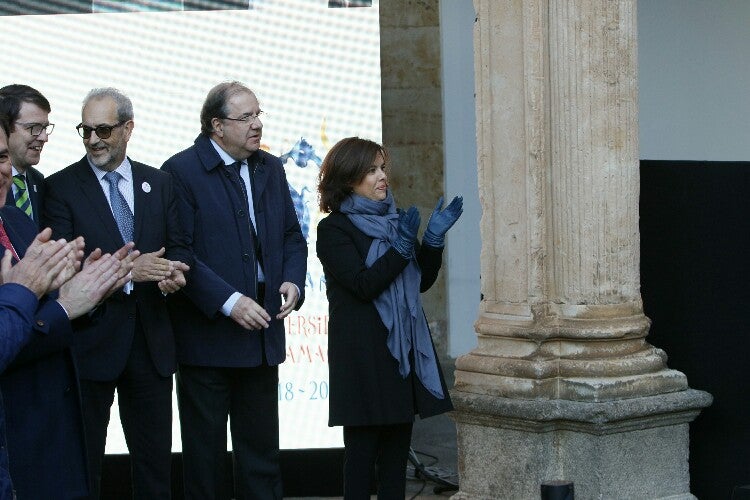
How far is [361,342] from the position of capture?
16.8 feet

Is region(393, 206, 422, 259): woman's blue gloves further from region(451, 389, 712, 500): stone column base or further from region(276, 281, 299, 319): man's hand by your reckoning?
region(451, 389, 712, 500): stone column base

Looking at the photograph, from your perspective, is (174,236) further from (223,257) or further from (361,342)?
(361,342)

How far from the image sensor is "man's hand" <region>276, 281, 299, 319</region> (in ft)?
17.0

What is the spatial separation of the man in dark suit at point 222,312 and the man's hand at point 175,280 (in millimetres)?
197

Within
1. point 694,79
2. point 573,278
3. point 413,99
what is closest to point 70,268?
point 573,278

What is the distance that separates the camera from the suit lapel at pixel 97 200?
16.6 feet

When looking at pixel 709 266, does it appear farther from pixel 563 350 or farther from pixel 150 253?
pixel 150 253

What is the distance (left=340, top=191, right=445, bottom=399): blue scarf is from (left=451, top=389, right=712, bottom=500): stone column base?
45 cm

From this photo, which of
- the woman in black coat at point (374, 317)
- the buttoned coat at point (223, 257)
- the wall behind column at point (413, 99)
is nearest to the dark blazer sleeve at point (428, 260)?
the woman in black coat at point (374, 317)

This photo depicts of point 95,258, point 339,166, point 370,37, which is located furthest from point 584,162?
point 95,258

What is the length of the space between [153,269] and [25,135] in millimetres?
705

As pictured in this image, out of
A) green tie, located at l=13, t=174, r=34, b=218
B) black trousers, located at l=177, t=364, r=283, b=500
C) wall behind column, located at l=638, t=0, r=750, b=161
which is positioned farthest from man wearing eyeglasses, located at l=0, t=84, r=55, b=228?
wall behind column, located at l=638, t=0, r=750, b=161

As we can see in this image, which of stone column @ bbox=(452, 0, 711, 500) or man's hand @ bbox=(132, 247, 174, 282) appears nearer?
man's hand @ bbox=(132, 247, 174, 282)

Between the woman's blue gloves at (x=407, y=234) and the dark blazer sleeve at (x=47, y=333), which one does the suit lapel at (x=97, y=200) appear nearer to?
the woman's blue gloves at (x=407, y=234)
